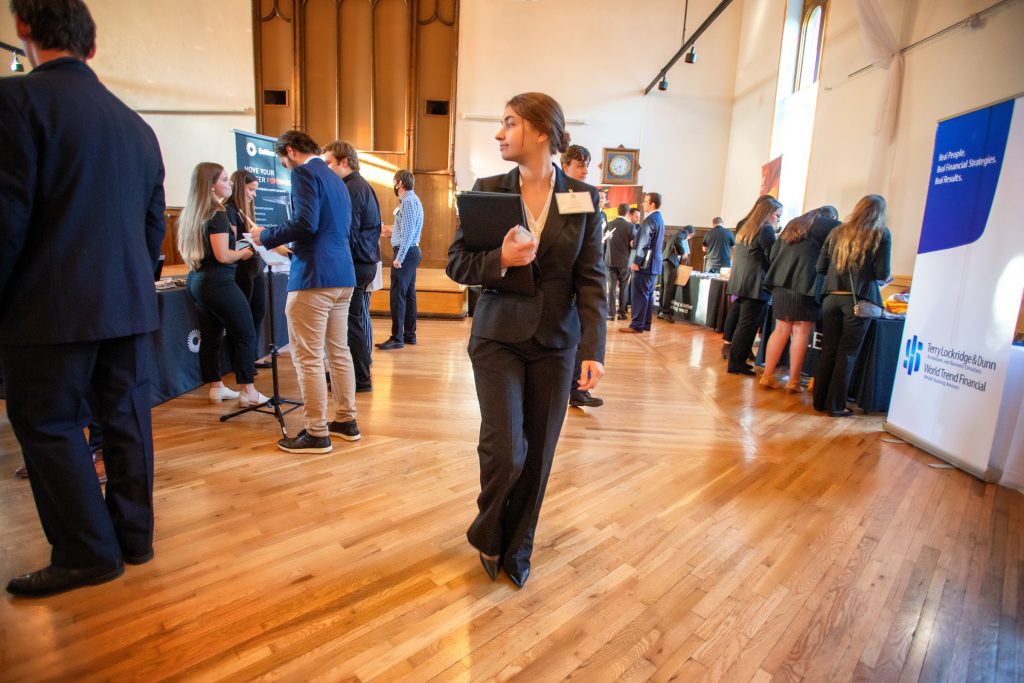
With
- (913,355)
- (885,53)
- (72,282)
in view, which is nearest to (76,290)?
(72,282)

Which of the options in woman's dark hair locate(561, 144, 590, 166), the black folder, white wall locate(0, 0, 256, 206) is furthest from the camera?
white wall locate(0, 0, 256, 206)

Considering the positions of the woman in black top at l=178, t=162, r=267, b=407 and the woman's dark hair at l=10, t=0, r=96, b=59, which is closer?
the woman's dark hair at l=10, t=0, r=96, b=59

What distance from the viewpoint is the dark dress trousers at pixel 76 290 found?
1.35 metres

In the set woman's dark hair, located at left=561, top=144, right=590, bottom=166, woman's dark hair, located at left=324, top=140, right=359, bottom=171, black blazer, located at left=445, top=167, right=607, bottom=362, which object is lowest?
black blazer, located at left=445, top=167, right=607, bottom=362

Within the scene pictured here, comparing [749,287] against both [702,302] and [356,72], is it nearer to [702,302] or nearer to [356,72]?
[702,302]

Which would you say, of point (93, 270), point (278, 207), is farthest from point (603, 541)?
point (278, 207)

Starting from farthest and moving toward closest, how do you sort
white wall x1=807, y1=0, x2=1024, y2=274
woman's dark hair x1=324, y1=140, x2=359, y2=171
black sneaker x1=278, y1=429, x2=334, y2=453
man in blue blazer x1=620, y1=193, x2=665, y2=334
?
man in blue blazer x1=620, y1=193, x2=665, y2=334 → white wall x1=807, y1=0, x2=1024, y2=274 → woman's dark hair x1=324, y1=140, x2=359, y2=171 → black sneaker x1=278, y1=429, x2=334, y2=453

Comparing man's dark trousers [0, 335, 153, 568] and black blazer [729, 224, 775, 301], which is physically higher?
black blazer [729, 224, 775, 301]

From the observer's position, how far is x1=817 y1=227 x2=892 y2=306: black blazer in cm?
351

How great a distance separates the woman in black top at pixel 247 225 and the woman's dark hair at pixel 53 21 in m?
1.69

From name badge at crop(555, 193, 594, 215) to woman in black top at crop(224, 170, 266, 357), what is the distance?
237 cm

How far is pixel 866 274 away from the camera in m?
3.57

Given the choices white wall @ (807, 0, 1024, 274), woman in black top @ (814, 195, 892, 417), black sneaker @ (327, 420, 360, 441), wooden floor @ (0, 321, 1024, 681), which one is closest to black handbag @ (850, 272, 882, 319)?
woman in black top @ (814, 195, 892, 417)

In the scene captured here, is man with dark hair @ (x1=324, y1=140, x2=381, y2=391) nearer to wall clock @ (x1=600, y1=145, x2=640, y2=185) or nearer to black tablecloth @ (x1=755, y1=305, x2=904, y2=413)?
black tablecloth @ (x1=755, y1=305, x2=904, y2=413)
